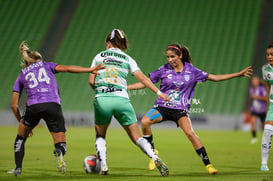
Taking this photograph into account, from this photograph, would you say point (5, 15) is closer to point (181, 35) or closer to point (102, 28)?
point (102, 28)

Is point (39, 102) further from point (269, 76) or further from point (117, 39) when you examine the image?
point (269, 76)

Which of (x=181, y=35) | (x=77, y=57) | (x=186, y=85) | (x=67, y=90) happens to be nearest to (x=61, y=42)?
(x=77, y=57)

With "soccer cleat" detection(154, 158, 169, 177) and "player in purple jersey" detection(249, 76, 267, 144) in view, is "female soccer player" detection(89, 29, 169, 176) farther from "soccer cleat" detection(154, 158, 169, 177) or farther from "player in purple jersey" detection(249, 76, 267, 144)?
"player in purple jersey" detection(249, 76, 267, 144)

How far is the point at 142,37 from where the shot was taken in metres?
32.6

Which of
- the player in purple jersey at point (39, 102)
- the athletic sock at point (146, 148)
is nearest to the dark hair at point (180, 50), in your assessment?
the athletic sock at point (146, 148)

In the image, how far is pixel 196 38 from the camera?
1254 inches

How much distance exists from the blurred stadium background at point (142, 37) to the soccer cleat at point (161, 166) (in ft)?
61.5

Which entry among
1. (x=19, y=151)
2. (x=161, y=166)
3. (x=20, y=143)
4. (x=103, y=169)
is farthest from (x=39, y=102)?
(x=161, y=166)

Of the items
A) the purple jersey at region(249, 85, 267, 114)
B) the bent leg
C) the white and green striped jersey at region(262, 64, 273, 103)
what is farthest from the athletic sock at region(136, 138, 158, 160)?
the purple jersey at region(249, 85, 267, 114)

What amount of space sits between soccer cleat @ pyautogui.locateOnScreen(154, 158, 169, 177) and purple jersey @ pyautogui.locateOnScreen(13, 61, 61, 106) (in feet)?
5.95

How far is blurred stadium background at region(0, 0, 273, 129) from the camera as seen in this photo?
92.4 ft

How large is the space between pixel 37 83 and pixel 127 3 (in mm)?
28616

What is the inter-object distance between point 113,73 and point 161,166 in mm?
1556

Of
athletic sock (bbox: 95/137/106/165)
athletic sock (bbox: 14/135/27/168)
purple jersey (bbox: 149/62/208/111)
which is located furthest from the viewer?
purple jersey (bbox: 149/62/208/111)
